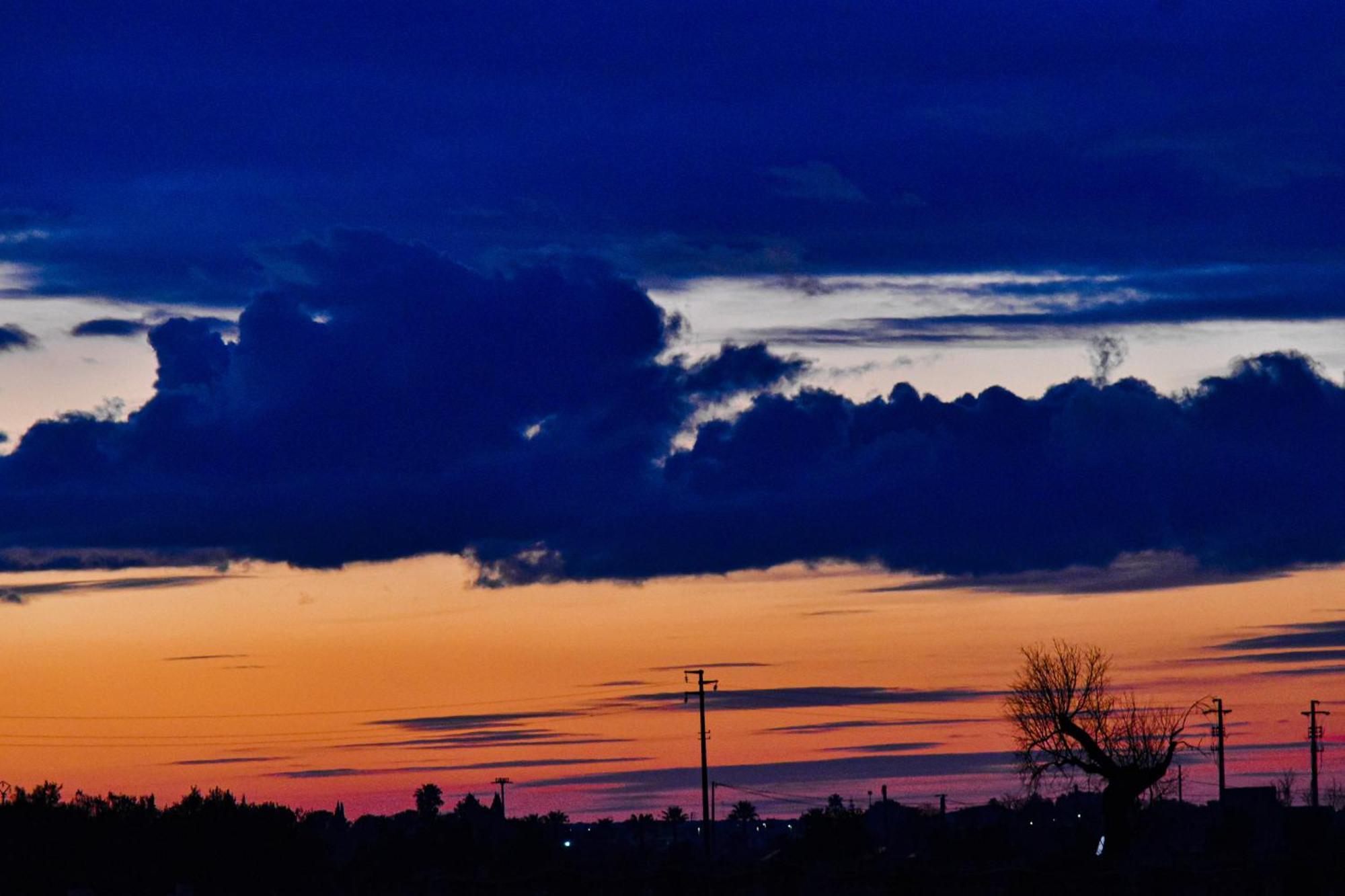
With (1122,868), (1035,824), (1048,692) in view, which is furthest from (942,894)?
(1035,824)

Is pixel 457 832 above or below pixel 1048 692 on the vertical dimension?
below

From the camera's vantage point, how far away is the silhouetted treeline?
4641cm

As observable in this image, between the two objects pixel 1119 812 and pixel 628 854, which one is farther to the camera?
pixel 628 854

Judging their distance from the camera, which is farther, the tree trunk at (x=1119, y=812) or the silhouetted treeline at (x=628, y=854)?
the tree trunk at (x=1119, y=812)

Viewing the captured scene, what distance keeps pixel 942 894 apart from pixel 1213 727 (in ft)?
310

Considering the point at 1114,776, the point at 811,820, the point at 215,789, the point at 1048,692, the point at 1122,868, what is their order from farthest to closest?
the point at 811,820 < the point at 215,789 < the point at 1048,692 < the point at 1114,776 < the point at 1122,868

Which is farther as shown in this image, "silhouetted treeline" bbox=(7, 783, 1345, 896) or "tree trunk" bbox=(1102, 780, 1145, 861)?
"tree trunk" bbox=(1102, 780, 1145, 861)

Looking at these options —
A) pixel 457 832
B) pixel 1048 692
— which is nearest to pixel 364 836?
pixel 457 832

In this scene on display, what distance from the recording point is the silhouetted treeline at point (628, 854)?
152 ft

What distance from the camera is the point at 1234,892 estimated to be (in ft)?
150

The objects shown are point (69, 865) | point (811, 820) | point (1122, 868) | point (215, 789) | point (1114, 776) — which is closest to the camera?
point (1122, 868)

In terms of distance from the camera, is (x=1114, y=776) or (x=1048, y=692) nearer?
(x=1114, y=776)

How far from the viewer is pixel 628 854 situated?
283ft

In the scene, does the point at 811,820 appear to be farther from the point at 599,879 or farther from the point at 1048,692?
the point at 599,879
